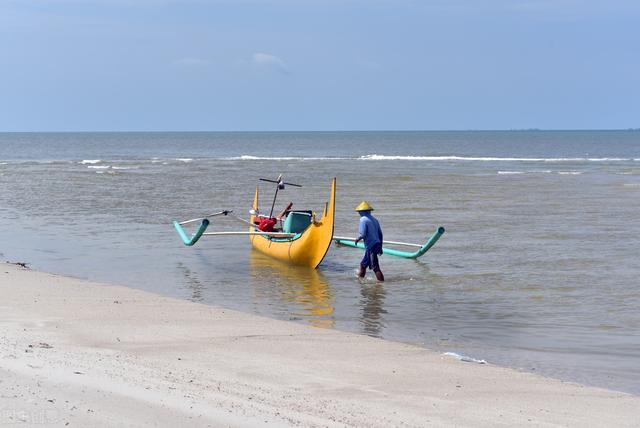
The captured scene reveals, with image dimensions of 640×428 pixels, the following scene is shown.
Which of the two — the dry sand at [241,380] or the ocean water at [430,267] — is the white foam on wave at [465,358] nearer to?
the dry sand at [241,380]

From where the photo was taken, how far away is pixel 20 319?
8.59 metres

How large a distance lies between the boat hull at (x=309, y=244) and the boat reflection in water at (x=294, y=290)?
0.45 ft

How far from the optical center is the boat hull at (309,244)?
46.8ft

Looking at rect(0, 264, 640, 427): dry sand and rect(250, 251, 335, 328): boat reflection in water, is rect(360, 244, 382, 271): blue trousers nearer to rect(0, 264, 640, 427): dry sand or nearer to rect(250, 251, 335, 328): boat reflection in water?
rect(250, 251, 335, 328): boat reflection in water

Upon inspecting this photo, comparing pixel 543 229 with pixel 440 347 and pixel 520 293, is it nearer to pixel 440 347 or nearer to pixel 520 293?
pixel 520 293

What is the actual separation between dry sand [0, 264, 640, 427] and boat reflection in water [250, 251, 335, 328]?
120 centimetres

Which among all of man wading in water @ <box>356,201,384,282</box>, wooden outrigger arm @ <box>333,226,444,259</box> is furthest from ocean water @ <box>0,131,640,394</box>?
man wading in water @ <box>356,201,384,282</box>

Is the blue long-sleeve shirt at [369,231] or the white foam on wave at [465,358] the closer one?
the white foam on wave at [465,358]

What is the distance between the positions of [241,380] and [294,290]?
6.29m

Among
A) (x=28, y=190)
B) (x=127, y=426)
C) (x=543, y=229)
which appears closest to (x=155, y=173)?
(x=28, y=190)

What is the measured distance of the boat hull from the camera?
14.3m

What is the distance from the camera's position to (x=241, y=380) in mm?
6566

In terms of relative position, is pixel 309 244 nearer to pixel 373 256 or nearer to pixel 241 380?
pixel 373 256


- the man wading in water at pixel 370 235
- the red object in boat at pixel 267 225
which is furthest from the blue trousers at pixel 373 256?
the red object in boat at pixel 267 225
